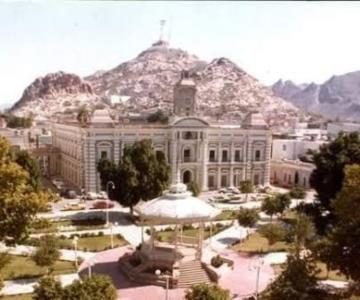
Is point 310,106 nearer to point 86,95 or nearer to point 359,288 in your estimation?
point 86,95

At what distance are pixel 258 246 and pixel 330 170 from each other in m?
7.25

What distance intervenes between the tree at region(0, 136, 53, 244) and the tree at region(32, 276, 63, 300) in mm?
2704

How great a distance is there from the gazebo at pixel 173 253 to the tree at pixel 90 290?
22.8ft

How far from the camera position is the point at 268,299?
17641 mm

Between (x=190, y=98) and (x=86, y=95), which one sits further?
(x=86, y=95)

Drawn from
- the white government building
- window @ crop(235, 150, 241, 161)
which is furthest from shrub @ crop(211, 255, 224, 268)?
window @ crop(235, 150, 241, 161)

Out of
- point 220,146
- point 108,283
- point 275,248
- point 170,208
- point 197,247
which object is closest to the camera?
point 108,283

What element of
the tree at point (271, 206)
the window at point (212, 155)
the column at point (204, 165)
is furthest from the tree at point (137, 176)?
the window at point (212, 155)

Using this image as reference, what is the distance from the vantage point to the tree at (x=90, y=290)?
17359mm

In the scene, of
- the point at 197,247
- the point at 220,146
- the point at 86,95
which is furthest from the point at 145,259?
the point at 86,95

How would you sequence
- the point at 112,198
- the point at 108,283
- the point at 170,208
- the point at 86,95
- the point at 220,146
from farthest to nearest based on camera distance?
1. the point at 86,95
2. the point at 220,146
3. the point at 112,198
4. the point at 170,208
5. the point at 108,283

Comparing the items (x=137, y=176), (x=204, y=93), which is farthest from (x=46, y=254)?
(x=204, y=93)

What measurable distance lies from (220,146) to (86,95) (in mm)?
120329

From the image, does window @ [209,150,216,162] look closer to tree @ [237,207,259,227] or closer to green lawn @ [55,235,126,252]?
tree @ [237,207,259,227]
